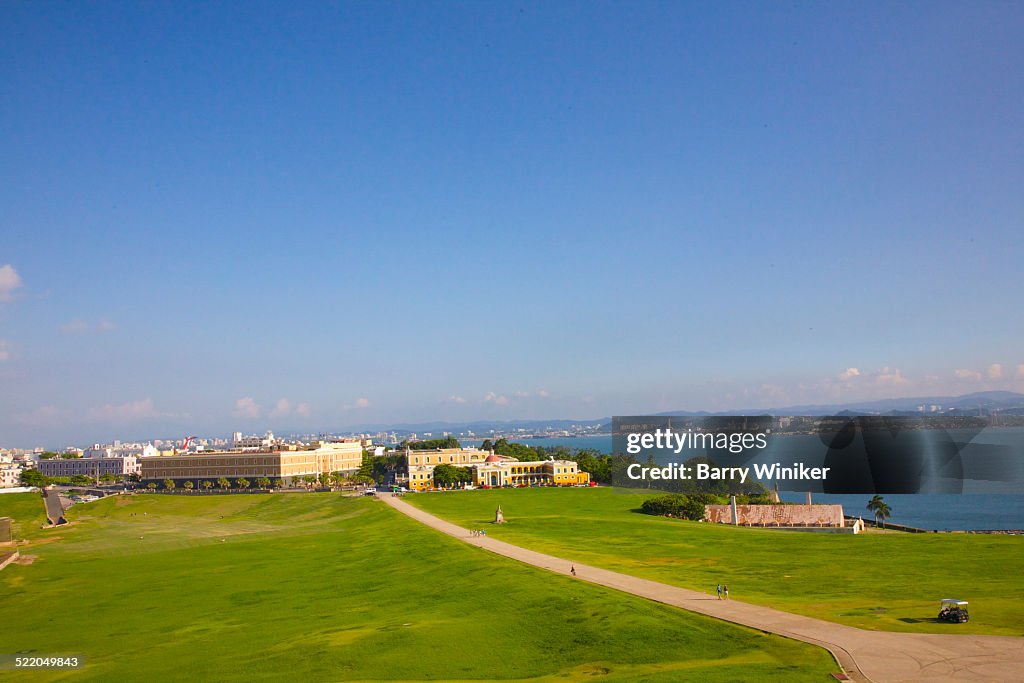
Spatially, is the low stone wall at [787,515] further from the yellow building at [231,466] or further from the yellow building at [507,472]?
the yellow building at [231,466]

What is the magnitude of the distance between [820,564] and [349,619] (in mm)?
32013

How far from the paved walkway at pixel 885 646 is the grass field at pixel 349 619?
1244 millimetres

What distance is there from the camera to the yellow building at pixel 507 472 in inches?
6240

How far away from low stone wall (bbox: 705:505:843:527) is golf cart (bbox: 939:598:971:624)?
5474cm

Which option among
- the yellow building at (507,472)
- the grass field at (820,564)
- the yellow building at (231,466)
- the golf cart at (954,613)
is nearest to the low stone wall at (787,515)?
the grass field at (820,564)

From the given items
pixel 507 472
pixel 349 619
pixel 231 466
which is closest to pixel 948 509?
pixel 507 472

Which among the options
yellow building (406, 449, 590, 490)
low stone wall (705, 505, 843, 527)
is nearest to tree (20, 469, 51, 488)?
yellow building (406, 449, 590, 490)

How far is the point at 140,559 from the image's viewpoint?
7900 cm

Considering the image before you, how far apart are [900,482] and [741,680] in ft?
319

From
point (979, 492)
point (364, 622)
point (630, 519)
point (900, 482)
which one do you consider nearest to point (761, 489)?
point (900, 482)

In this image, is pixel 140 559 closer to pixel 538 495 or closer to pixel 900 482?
pixel 538 495

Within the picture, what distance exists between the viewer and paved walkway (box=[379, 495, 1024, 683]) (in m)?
26.2

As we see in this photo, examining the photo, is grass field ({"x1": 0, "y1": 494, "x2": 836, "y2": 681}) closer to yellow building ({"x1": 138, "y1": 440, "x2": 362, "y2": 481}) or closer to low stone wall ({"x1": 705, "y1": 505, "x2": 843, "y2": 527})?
low stone wall ({"x1": 705, "y1": 505, "x2": 843, "y2": 527})

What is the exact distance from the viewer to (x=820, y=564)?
52812mm
